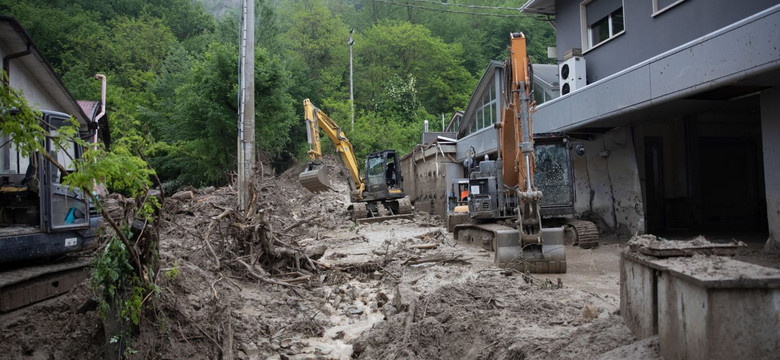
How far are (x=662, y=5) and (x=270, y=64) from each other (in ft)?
56.1

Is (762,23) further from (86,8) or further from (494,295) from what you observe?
(86,8)

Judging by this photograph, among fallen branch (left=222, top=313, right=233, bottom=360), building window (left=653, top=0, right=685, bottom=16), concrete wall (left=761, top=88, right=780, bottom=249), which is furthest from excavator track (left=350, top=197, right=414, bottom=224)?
fallen branch (left=222, top=313, right=233, bottom=360)

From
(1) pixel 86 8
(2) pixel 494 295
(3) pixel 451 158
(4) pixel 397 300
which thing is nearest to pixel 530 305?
(2) pixel 494 295

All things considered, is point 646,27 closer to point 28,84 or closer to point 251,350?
point 251,350

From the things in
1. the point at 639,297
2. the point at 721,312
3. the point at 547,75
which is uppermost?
the point at 547,75

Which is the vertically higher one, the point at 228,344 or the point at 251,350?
the point at 228,344

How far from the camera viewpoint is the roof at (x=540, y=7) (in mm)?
18139

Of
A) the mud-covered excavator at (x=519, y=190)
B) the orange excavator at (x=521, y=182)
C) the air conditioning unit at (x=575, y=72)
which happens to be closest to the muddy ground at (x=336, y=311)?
the orange excavator at (x=521, y=182)

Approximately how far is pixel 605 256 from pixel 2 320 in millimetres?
10892

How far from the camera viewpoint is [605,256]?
11750 millimetres

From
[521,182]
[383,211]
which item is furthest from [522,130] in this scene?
[383,211]

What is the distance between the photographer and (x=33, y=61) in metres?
13.1

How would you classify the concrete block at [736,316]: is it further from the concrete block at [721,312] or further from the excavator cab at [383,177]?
the excavator cab at [383,177]

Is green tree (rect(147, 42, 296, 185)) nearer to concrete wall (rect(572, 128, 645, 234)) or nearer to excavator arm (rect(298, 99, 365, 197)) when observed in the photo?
excavator arm (rect(298, 99, 365, 197))
